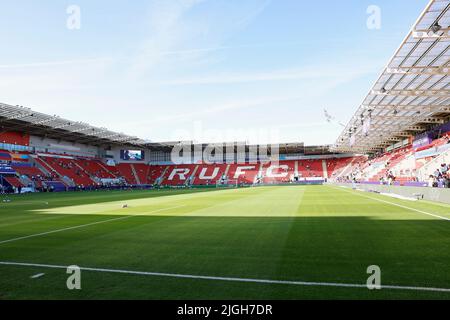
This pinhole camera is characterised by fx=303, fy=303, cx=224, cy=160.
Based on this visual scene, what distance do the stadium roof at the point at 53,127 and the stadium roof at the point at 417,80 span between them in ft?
158

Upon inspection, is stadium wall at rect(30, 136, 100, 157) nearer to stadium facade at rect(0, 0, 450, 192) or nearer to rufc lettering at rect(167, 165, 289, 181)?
stadium facade at rect(0, 0, 450, 192)

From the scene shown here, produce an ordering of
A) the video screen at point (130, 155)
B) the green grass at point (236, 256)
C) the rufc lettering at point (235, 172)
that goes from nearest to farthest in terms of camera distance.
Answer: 1. the green grass at point (236, 256)
2. the video screen at point (130, 155)
3. the rufc lettering at point (235, 172)

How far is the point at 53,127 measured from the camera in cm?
5838

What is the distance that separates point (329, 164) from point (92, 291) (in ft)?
282

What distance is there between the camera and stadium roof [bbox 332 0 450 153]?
55.0 feet

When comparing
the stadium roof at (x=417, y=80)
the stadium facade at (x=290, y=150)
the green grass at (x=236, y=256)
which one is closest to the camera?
the green grass at (x=236, y=256)

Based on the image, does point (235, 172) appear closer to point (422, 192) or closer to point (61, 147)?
point (61, 147)

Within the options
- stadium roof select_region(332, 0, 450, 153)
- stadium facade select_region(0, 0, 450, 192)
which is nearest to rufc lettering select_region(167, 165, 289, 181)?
stadium facade select_region(0, 0, 450, 192)

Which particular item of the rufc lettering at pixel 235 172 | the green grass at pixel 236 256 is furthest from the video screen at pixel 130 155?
the green grass at pixel 236 256

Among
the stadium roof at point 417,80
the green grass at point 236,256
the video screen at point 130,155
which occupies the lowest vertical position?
the green grass at point 236,256

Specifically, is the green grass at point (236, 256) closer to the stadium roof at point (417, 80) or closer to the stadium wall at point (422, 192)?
the stadium wall at point (422, 192)

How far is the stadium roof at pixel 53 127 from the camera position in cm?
4810

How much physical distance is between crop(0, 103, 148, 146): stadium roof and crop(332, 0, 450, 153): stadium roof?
4802 cm

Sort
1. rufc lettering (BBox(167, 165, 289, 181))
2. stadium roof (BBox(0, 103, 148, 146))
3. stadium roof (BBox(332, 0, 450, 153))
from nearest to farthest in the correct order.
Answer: stadium roof (BBox(332, 0, 450, 153))
stadium roof (BBox(0, 103, 148, 146))
rufc lettering (BBox(167, 165, 289, 181))
